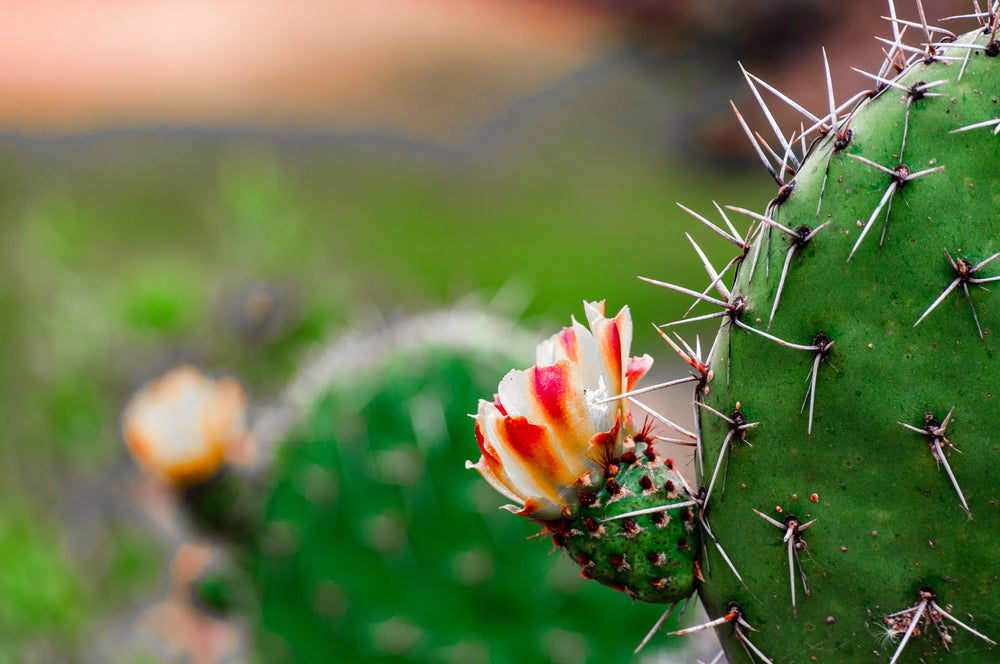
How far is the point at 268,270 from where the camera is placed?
8.09 feet

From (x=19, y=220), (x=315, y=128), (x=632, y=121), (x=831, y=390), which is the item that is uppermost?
(x=831, y=390)

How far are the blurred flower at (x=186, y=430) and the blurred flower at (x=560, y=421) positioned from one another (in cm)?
109

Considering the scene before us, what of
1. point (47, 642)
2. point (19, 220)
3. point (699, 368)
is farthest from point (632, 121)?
point (699, 368)

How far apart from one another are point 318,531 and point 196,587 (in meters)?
0.37

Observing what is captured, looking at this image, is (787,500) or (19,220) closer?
(787,500)

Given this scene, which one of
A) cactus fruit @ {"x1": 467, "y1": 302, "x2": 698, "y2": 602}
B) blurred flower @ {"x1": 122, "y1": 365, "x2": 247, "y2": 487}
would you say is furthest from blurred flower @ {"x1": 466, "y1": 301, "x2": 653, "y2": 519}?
blurred flower @ {"x1": 122, "y1": 365, "x2": 247, "y2": 487}

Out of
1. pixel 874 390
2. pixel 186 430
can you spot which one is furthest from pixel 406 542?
pixel 874 390

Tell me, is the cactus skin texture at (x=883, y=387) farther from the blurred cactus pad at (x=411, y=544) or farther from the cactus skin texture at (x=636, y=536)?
the blurred cactus pad at (x=411, y=544)

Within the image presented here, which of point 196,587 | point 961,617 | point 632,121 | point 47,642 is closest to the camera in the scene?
point 961,617

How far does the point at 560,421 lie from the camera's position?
631 millimetres

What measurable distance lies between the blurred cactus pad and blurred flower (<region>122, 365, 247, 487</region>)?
17 cm

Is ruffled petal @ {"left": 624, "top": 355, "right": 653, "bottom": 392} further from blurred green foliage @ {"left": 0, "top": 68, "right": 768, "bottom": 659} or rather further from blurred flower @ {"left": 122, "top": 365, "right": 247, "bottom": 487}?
blurred flower @ {"left": 122, "top": 365, "right": 247, "bottom": 487}

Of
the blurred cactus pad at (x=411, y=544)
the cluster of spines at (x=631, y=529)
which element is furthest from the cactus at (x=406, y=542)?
the cluster of spines at (x=631, y=529)

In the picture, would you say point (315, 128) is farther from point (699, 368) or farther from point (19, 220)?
point (699, 368)
